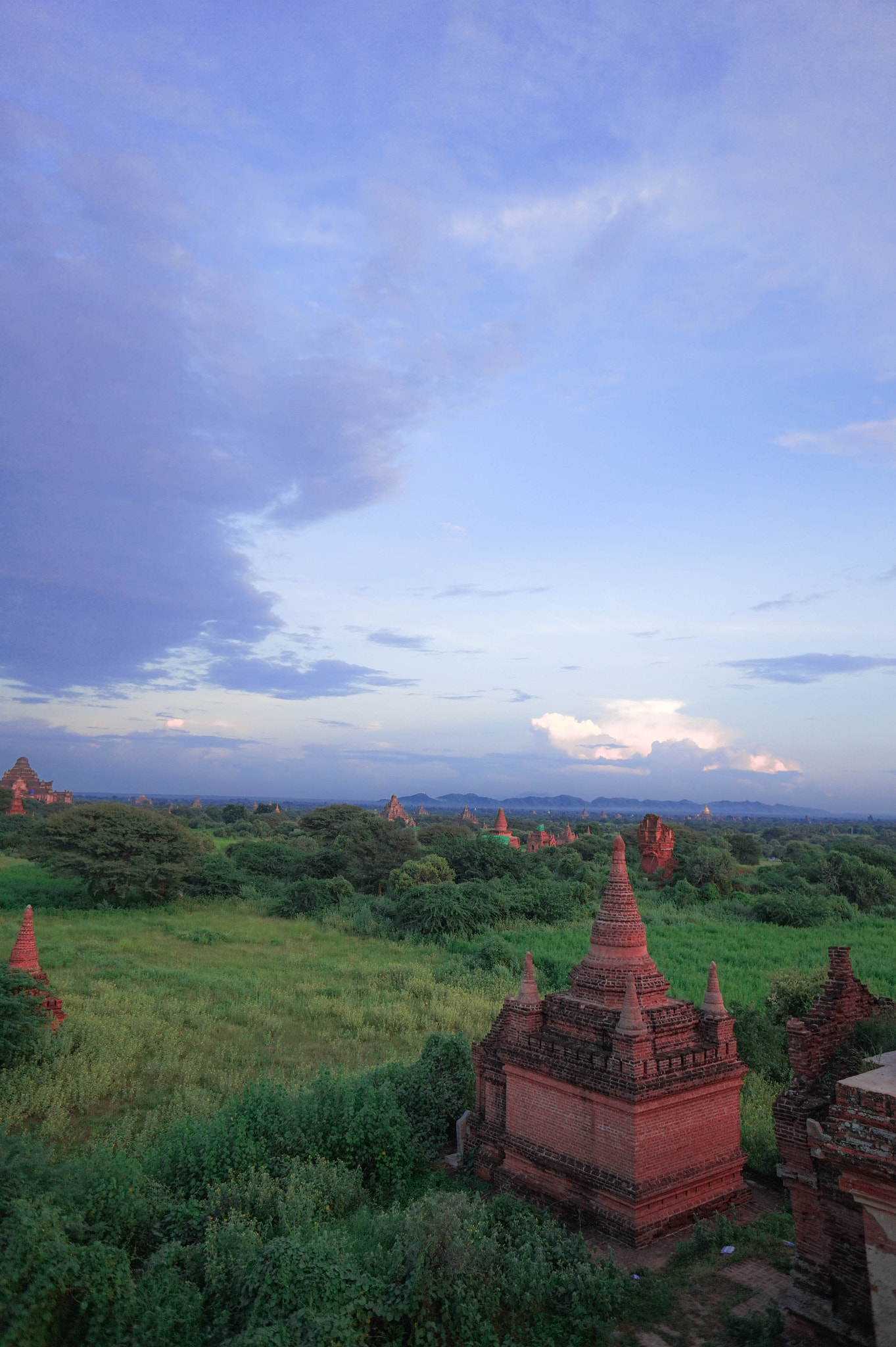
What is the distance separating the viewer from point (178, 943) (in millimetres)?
31953

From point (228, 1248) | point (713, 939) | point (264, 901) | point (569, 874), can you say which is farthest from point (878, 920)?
point (228, 1248)

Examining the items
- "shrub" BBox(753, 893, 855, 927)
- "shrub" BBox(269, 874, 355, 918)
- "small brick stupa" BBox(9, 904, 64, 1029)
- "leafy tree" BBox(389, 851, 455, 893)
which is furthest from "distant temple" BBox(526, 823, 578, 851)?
"small brick stupa" BBox(9, 904, 64, 1029)

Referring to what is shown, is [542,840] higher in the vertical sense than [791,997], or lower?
lower

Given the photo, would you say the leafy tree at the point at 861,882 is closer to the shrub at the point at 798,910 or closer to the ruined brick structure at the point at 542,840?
the shrub at the point at 798,910

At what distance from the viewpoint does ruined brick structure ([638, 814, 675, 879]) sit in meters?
50.1

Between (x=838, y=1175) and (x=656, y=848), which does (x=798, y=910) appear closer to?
(x=656, y=848)

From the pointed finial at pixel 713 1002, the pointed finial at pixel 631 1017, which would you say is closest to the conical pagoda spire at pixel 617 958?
the pointed finial at pixel 713 1002

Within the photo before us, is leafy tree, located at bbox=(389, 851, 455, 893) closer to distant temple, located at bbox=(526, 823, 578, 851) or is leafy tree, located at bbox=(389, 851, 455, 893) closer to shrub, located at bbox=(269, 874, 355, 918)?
shrub, located at bbox=(269, 874, 355, 918)

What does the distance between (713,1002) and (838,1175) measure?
511 centimetres

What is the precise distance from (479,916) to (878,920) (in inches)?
818

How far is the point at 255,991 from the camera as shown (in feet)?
80.4

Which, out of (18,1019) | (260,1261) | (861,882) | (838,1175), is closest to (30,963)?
(18,1019)

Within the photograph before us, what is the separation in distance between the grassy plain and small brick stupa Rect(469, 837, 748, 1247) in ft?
7.75

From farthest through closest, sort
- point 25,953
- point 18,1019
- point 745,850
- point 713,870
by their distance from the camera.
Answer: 1. point 745,850
2. point 713,870
3. point 25,953
4. point 18,1019
